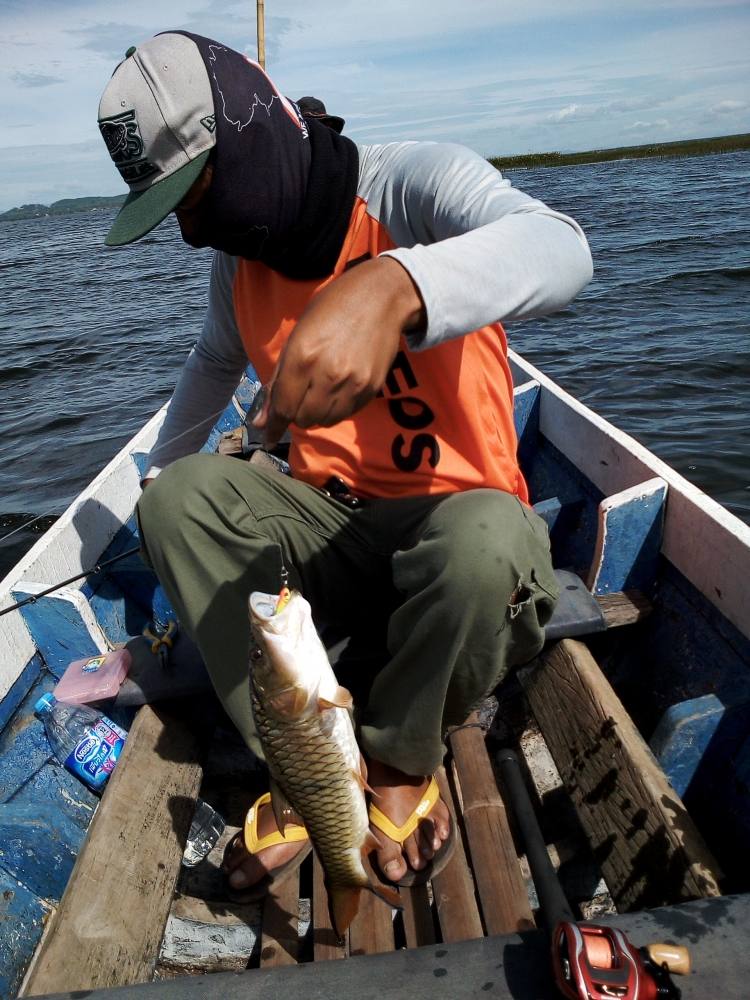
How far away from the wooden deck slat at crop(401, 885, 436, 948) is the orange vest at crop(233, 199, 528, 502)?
1224 mm

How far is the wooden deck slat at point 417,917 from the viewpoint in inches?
85.2

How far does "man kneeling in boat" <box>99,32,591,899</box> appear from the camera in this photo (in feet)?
6.63

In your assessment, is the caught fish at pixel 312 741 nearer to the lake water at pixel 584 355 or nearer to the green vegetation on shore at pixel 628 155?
the lake water at pixel 584 355

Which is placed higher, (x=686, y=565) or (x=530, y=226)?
(x=530, y=226)

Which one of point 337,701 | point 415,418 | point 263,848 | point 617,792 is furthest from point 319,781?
point 415,418

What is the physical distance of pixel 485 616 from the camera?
1.97m

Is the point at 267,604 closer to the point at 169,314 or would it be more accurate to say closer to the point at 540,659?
the point at 540,659

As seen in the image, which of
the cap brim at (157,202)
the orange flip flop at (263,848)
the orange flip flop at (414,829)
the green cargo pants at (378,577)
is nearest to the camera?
the green cargo pants at (378,577)

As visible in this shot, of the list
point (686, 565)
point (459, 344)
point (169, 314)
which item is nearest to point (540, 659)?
point (686, 565)

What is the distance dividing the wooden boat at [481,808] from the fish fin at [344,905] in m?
0.11

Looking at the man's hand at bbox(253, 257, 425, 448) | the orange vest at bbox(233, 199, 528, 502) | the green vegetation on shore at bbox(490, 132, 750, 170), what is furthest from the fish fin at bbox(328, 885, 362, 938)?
the green vegetation on shore at bbox(490, 132, 750, 170)

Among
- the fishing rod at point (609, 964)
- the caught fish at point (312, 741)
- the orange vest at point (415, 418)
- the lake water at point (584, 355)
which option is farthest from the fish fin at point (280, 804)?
the lake water at point (584, 355)

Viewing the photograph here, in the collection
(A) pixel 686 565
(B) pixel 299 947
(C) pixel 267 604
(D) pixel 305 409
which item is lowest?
(B) pixel 299 947

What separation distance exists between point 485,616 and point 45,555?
7.49ft
